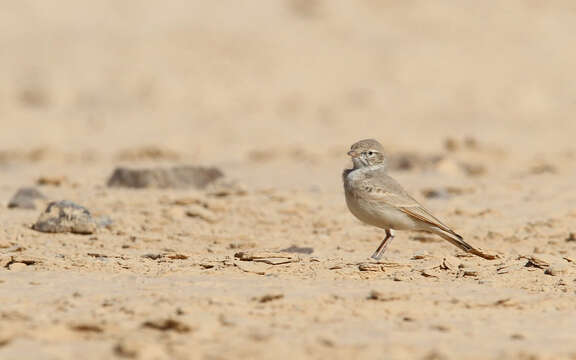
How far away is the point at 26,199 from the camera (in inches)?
367

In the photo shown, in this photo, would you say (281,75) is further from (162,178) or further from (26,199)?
(26,199)

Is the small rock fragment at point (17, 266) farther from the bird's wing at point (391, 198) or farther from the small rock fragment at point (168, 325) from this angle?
the bird's wing at point (391, 198)

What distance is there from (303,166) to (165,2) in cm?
1257

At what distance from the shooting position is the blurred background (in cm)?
1802

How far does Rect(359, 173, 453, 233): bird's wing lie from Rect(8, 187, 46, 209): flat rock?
3578 millimetres

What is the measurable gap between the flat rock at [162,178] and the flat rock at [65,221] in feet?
7.32

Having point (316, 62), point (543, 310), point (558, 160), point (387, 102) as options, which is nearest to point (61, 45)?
point (316, 62)

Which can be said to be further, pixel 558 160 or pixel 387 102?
pixel 387 102

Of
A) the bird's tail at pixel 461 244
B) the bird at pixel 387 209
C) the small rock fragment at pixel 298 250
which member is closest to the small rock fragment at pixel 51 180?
the small rock fragment at pixel 298 250

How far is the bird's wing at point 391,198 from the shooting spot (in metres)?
7.07

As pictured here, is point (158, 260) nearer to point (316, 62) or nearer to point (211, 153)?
point (211, 153)

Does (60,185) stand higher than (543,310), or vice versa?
(60,185)

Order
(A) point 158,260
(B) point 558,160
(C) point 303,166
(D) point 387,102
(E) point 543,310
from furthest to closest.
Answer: (D) point 387,102 < (B) point 558,160 < (C) point 303,166 < (A) point 158,260 < (E) point 543,310

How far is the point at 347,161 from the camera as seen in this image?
14.1m
